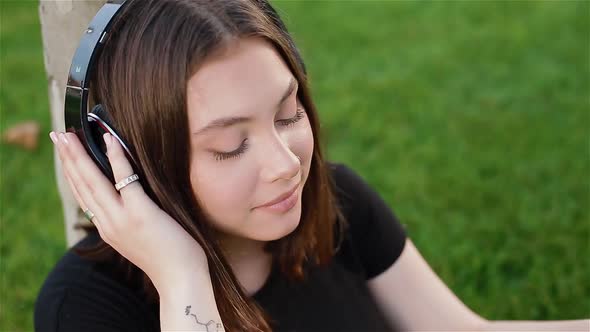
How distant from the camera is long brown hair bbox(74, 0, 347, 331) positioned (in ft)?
5.17

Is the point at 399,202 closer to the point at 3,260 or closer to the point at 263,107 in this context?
the point at 3,260

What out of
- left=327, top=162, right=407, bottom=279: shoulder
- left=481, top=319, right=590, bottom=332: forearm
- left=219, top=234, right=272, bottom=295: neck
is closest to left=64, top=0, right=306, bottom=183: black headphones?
left=219, top=234, right=272, bottom=295: neck

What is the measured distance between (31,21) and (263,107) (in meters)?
4.34

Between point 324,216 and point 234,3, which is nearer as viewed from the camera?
point 234,3

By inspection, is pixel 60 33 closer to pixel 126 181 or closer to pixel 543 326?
pixel 126 181

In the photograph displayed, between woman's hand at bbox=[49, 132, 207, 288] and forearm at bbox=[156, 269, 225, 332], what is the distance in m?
0.02

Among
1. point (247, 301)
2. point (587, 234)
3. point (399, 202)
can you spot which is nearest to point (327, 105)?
point (399, 202)

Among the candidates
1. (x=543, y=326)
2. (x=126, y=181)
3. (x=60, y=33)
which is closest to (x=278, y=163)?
(x=126, y=181)

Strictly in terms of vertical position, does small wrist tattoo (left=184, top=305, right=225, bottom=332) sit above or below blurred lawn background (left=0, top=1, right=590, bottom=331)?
above

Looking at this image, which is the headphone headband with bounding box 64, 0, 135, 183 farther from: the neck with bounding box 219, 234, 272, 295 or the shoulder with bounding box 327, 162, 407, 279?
the shoulder with bounding box 327, 162, 407, 279

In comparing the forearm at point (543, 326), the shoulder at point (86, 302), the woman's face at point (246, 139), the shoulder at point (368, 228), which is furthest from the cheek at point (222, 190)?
the forearm at point (543, 326)

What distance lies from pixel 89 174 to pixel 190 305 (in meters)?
0.36

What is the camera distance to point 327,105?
4551mm

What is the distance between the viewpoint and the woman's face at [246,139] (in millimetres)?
1600
